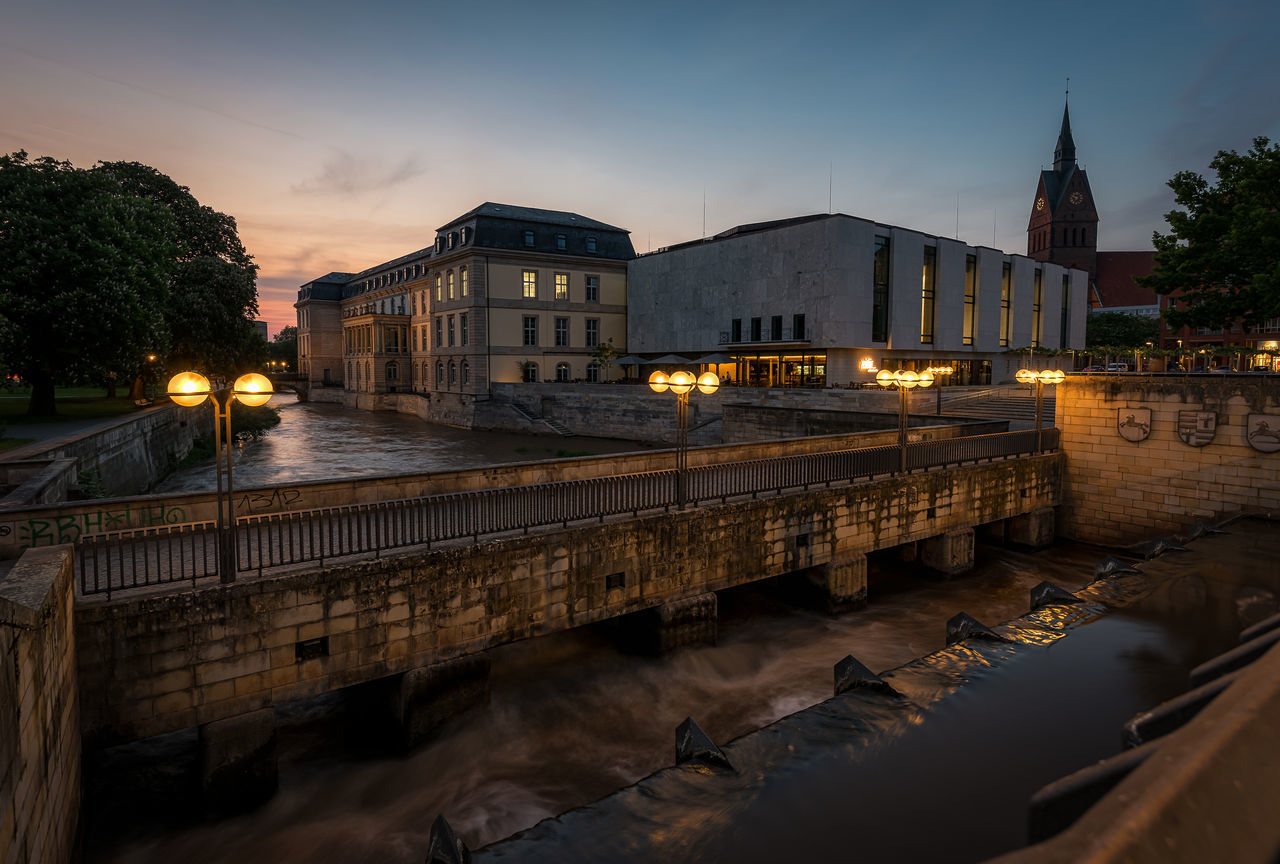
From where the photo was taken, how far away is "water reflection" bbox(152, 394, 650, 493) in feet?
96.3

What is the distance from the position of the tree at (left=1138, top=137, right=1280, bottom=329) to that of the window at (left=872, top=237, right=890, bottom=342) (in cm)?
1368

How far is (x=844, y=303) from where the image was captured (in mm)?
39250

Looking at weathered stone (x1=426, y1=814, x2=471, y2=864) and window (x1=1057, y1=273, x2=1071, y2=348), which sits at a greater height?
window (x1=1057, y1=273, x2=1071, y2=348)

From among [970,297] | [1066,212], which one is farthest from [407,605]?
[1066,212]

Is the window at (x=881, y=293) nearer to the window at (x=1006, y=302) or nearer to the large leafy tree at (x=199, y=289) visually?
the window at (x=1006, y=302)

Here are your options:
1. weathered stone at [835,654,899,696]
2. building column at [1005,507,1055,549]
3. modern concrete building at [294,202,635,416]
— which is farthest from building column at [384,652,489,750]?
modern concrete building at [294,202,635,416]

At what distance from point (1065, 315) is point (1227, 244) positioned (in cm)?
2966

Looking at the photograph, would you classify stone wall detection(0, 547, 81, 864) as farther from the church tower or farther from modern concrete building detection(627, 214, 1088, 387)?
the church tower

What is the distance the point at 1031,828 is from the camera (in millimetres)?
3449

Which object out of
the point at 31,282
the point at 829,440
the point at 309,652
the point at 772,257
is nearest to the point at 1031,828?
the point at 309,652

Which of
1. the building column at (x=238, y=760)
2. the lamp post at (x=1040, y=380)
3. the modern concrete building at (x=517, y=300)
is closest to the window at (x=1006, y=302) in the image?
the modern concrete building at (x=517, y=300)

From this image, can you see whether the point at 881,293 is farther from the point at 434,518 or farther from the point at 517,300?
the point at 434,518

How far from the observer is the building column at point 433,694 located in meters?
9.83

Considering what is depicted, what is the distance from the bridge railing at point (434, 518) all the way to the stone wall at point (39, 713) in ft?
2.82
